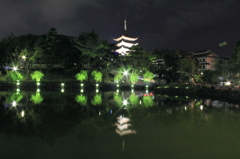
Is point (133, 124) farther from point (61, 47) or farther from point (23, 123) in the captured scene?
point (61, 47)

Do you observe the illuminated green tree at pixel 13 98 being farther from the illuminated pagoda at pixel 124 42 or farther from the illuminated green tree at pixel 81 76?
the illuminated pagoda at pixel 124 42

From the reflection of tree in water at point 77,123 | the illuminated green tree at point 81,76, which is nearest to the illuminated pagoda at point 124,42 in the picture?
the illuminated green tree at point 81,76

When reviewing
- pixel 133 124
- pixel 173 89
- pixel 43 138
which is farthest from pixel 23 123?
pixel 173 89

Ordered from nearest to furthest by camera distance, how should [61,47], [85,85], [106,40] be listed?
[85,85]
[106,40]
[61,47]

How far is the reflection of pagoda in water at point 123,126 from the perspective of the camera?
7.61 meters

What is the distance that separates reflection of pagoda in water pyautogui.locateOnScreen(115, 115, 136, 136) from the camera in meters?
7.61

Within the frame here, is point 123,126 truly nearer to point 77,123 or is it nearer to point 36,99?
point 77,123

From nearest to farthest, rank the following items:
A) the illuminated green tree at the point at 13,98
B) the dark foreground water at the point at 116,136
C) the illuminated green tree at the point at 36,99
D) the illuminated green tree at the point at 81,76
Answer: the dark foreground water at the point at 116,136
the illuminated green tree at the point at 36,99
the illuminated green tree at the point at 13,98
the illuminated green tree at the point at 81,76

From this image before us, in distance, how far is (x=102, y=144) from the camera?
6305 mm

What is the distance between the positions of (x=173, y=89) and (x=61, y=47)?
76.0 feet

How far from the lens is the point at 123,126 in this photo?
846 cm

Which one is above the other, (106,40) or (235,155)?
(106,40)

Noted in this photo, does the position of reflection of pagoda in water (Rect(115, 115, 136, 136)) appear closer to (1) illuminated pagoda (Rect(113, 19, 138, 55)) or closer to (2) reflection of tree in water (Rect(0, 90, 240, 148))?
(2) reflection of tree in water (Rect(0, 90, 240, 148))

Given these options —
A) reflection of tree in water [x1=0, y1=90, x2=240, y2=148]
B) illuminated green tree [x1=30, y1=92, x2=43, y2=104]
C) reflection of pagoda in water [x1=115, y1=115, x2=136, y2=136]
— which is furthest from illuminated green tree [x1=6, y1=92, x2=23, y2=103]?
reflection of pagoda in water [x1=115, y1=115, x2=136, y2=136]
